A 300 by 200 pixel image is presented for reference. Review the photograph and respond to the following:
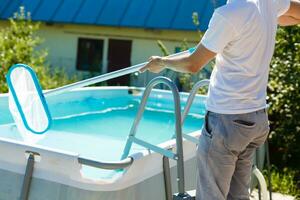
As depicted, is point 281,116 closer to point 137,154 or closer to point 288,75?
point 288,75

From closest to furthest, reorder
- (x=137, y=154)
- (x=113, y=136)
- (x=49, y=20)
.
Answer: (x=137, y=154) < (x=113, y=136) < (x=49, y=20)

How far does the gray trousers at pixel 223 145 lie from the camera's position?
105 inches

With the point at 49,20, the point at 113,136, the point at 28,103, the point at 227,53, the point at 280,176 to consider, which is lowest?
the point at 280,176

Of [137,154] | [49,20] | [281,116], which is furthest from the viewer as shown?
[49,20]

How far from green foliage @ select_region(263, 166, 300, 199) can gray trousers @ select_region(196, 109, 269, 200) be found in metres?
3.29

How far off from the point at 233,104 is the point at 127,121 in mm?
4564

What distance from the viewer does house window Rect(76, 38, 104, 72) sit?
1471cm

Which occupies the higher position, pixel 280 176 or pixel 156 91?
pixel 156 91

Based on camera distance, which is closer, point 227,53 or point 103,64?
point 227,53

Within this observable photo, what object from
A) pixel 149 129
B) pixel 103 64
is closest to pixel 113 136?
pixel 149 129

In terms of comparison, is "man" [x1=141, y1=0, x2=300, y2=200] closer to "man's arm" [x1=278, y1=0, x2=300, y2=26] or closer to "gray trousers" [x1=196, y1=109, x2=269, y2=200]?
"gray trousers" [x1=196, y1=109, x2=269, y2=200]

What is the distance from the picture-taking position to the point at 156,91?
7617 mm

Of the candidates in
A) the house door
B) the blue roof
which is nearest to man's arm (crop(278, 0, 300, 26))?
the blue roof

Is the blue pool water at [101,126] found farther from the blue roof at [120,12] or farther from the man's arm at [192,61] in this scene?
the blue roof at [120,12]
